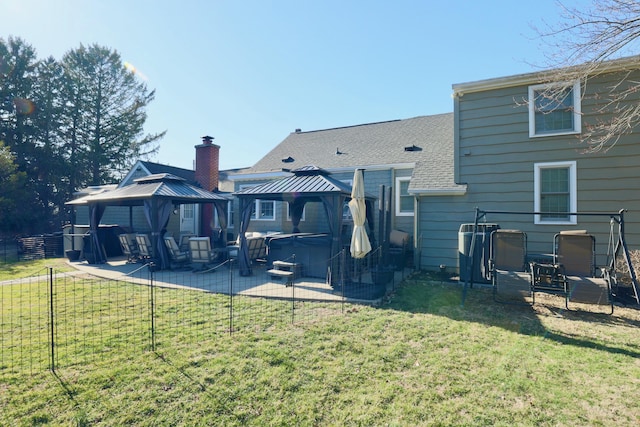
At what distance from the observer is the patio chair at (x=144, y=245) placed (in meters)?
10.7

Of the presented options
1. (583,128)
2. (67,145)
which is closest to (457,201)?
(583,128)

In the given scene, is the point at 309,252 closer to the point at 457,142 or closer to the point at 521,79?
the point at 457,142

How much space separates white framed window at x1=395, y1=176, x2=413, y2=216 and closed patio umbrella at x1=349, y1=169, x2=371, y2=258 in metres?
5.39

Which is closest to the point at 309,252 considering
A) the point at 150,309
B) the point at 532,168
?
the point at 150,309

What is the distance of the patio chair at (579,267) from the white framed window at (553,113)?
348cm

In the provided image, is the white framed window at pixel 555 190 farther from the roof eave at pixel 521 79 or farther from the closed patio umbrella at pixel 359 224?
the closed patio umbrella at pixel 359 224

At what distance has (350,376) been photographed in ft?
11.6

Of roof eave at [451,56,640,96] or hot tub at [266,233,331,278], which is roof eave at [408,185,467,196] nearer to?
roof eave at [451,56,640,96]

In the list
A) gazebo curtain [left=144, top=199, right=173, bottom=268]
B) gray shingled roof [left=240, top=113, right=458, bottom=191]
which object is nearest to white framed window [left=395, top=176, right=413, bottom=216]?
gray shingled roof [left=240, top=113, right=458, bottom=191]

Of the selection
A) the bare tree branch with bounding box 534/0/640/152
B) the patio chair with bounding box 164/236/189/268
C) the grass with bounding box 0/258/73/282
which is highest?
the bare tree branch with bounding box 534/0/640/152

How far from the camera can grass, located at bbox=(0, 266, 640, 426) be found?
288cm

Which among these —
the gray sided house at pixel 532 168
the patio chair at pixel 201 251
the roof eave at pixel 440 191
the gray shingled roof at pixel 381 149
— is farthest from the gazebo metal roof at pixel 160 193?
the gray sided house at pixel 532 168

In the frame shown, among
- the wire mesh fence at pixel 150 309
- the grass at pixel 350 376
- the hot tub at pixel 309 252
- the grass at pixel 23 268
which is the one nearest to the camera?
the grass at pixel 350 376

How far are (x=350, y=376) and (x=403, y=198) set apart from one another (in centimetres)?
977
